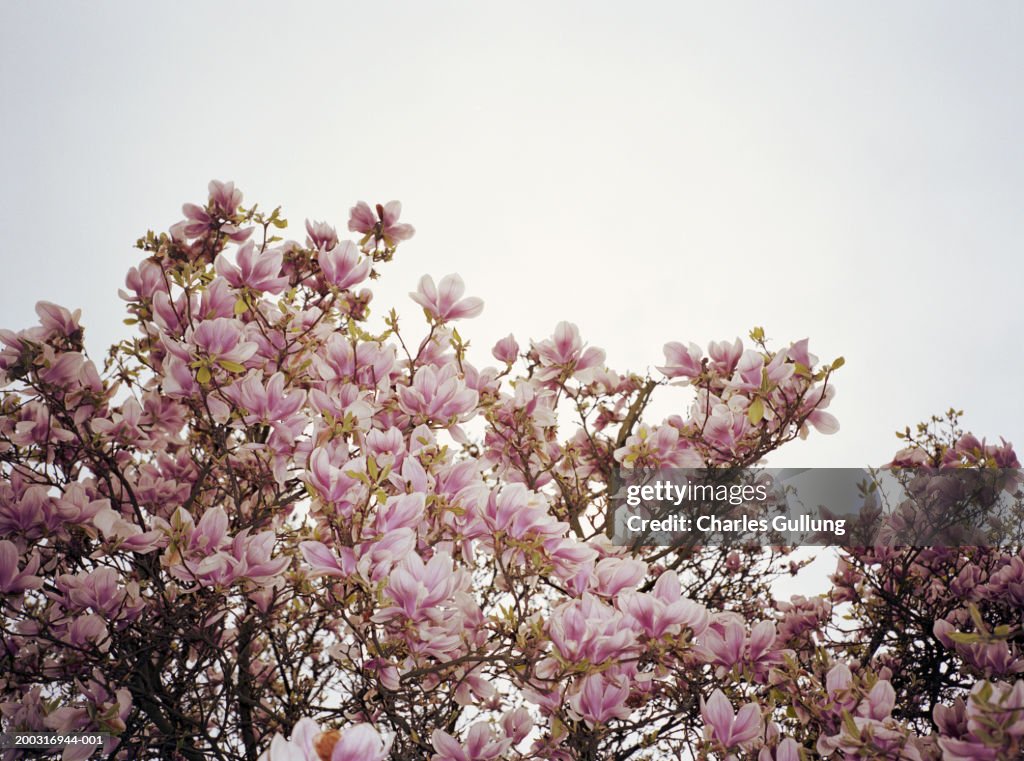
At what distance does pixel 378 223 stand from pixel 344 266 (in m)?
0.31

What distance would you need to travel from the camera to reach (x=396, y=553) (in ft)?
5.58

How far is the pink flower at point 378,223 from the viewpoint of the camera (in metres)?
2.77

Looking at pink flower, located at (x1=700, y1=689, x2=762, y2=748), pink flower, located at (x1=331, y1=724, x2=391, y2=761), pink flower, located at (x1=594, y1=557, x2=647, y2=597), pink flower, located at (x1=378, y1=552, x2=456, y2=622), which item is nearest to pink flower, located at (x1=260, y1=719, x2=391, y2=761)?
pink flower, located at (x1=331, y1=724, x2=391, y2=761)

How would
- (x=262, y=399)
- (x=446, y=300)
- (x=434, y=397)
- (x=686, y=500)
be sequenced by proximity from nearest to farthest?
1. (x=262, y=399)
2. (x=434, y=397)
3. (x=446, y=300)
4. (x=686, y=500)

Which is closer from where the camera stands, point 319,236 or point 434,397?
point 434,397

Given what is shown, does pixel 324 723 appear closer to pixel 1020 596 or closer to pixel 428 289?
pixel 428 289

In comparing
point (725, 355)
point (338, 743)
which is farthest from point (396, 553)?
point (725, 355)

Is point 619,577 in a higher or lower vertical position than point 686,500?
lower

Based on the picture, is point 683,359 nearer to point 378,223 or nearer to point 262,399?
point 378,223

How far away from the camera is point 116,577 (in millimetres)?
1977

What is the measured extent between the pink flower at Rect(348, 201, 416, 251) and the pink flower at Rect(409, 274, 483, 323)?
1.35ft

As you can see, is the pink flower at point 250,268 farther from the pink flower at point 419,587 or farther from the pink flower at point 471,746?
the pink flower at point 471,746

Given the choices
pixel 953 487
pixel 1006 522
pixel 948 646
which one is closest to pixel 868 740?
pixel 948 646

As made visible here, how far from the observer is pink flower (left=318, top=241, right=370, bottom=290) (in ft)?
8.26
